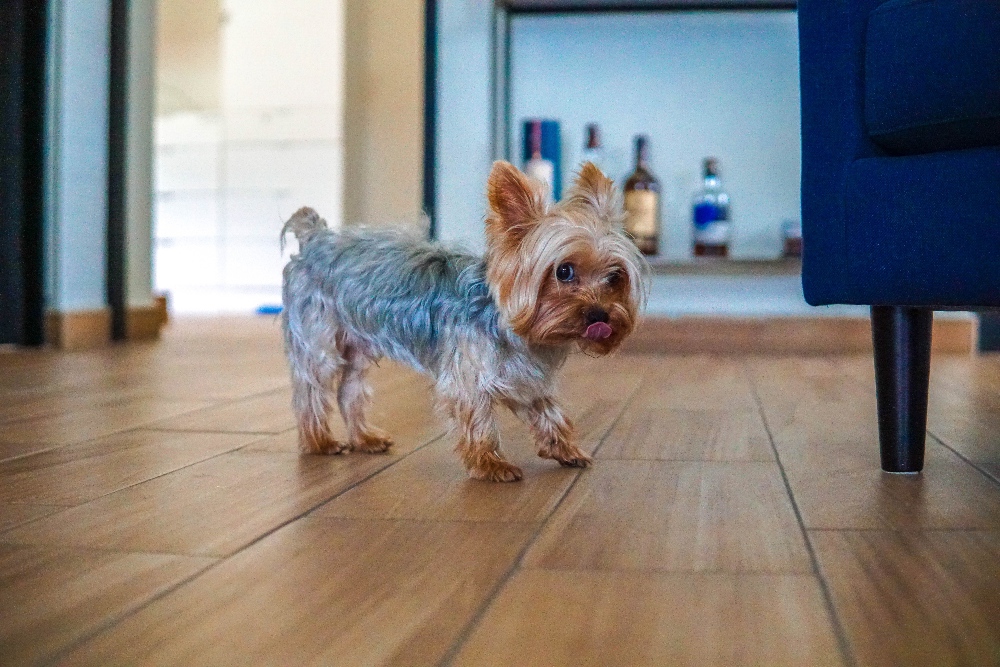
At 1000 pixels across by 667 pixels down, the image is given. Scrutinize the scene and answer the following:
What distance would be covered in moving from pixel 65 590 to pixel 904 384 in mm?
1108

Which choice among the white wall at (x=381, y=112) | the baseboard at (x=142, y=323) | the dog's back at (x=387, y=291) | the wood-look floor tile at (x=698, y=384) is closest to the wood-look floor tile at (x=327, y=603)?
the dog's back at (x=387, y=291)

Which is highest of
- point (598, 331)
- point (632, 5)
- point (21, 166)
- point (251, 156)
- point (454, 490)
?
point (632, 5)

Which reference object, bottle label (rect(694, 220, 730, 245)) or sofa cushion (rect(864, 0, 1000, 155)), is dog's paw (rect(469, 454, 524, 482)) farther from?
bottle label (rect(694, 220, 730, 245))

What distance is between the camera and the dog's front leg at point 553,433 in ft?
5.20

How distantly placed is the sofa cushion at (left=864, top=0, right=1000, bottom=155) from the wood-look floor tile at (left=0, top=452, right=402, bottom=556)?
88 centimetres

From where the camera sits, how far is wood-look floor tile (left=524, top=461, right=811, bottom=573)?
3.29 feet

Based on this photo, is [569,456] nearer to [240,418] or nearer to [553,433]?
[553,433]

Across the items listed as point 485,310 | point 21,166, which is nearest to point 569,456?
point 485,310

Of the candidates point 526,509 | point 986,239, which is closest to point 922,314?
point 986,239

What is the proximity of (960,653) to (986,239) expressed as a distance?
26.1 inches

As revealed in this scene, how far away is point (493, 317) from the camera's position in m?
1.56

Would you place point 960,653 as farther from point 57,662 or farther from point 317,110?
point 317,110

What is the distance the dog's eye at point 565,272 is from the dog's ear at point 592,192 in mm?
98

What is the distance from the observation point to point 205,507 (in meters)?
1.24
